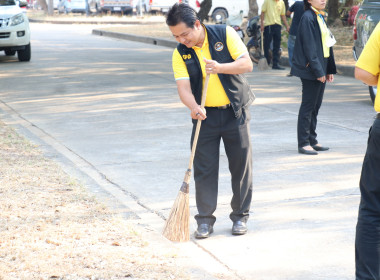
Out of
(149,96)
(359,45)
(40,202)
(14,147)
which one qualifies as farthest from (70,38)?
(40,202)

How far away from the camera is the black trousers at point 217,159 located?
480 cm

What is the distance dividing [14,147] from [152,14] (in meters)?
34.7

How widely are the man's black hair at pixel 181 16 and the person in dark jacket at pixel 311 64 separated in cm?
285

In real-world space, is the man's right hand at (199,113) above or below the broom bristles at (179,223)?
above

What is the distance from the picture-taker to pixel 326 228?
5.00 meters

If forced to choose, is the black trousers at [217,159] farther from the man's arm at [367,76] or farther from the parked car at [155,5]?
the parked car at [155,5]

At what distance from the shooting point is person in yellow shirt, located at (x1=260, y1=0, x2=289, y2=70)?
1477 centimetres

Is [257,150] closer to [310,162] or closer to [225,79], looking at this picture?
[310,162]

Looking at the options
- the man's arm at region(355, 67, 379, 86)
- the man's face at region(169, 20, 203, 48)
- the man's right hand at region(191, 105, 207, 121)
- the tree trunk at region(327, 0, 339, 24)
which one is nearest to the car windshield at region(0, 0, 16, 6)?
the tree trunk at region(327, 0, 339, 24)

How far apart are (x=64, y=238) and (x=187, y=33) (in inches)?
62.3

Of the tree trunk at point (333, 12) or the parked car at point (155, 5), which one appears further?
the parked car at point (155, 5)

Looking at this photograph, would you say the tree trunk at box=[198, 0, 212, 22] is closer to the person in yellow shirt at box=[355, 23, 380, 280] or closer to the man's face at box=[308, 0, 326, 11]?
the man's face at box=[308, 0, 326, 11]

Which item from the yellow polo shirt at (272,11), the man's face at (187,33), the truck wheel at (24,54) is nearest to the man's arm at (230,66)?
the man's face at (187,33)

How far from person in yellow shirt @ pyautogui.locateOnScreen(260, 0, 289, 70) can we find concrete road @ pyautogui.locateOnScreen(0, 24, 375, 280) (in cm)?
71
